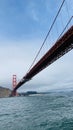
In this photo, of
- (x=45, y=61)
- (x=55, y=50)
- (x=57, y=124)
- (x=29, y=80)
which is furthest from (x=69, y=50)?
(x=29, y=80)

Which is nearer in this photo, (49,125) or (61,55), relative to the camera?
(49,125)

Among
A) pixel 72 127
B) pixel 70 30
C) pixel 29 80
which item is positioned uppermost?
pixel 29 80

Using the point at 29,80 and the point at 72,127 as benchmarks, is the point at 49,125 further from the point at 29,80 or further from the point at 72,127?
the point at 29,80

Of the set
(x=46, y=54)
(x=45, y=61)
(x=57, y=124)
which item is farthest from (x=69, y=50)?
(x=57, y=124)

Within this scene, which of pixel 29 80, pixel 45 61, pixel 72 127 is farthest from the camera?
pixel 29 80

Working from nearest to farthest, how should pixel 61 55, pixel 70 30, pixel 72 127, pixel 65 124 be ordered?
pixel 72 127
pixel 65 124
pixel 70 30
pixel 61 55

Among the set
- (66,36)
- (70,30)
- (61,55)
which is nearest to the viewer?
(70,30)

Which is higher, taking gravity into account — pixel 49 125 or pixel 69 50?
pixel 69 50

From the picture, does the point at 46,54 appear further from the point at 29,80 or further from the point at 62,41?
the point at 29,80

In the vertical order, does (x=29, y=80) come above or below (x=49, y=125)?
above
